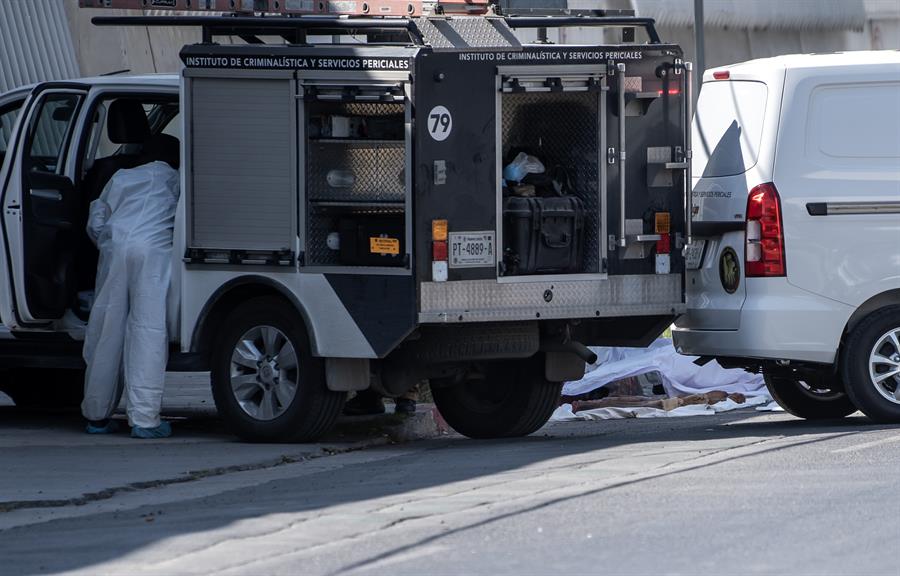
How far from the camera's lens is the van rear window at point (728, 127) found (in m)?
11.5

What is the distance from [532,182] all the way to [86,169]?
306 cm

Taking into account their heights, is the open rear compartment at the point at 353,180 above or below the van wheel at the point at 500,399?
above

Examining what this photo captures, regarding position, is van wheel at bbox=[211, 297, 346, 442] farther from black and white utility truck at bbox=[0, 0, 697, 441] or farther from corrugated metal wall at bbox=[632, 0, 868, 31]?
corrugated metal wall at bbox=[632, 0, 868, 31]

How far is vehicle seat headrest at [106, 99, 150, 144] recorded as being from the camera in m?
12.3

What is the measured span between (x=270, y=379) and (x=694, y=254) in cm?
284

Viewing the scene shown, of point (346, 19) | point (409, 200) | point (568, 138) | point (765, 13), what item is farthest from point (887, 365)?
point (765, 13)

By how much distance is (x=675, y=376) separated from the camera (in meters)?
14.8

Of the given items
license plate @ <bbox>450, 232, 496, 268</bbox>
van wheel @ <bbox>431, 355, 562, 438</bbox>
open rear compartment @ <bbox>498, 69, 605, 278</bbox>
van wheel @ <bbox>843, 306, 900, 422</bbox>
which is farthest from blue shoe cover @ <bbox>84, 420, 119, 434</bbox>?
van wheel @ <bbox>843, 306, 900, 422</bbox>

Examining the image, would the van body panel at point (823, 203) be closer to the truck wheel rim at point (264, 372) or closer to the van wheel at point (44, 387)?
the truck wheel rim at point (264, 372)

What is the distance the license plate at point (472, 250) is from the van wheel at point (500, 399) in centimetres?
110

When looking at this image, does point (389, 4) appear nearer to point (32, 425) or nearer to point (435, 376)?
point (435, 376)

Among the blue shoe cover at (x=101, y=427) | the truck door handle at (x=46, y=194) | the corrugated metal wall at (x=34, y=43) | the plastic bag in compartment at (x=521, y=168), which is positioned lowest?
the blue shoe cover at (x=101, y=427)

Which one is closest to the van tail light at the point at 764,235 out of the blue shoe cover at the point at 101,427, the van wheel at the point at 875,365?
the van wheel at the point at 875,365

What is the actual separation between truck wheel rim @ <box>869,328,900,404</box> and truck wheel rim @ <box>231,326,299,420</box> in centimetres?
358
